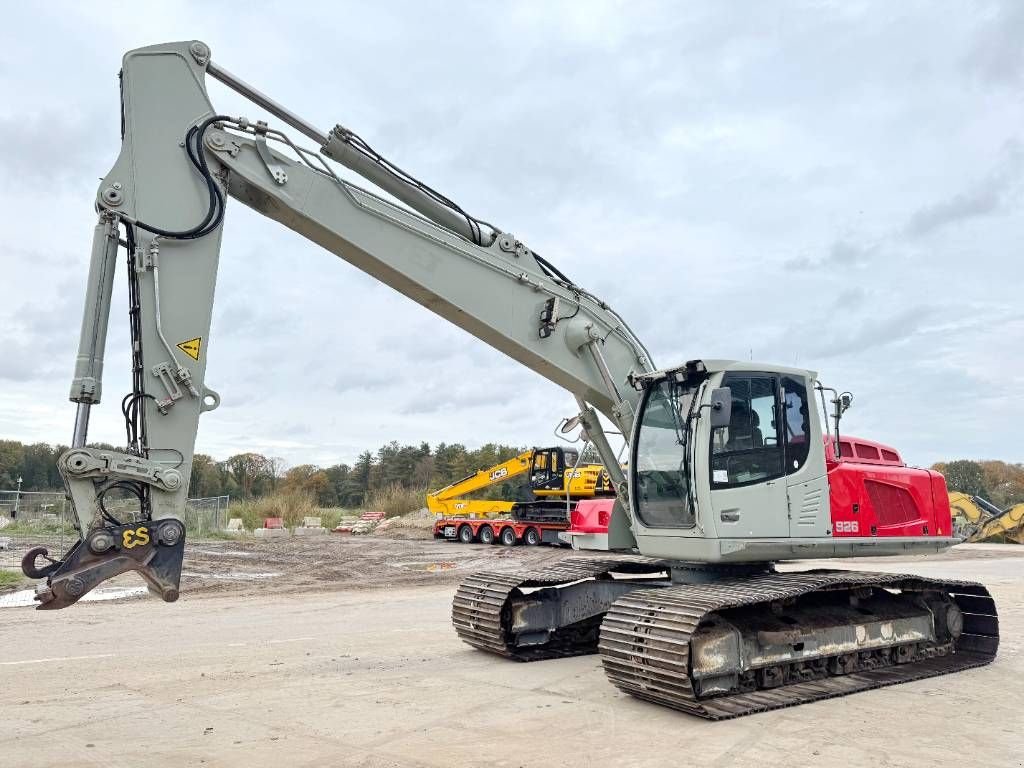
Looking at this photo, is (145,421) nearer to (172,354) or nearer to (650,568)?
(172,354)

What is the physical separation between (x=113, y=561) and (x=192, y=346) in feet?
5.11

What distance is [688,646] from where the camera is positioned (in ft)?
21.0

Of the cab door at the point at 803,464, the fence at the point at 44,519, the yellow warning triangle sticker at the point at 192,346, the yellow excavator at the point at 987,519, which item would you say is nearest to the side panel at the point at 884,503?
the cab door at the point at 803,464

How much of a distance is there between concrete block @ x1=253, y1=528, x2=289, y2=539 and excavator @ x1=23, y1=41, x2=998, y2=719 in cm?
2621

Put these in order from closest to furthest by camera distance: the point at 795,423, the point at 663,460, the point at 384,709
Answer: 1. the point at 384,709
2. the point at 663,460
3. the point at 795,423

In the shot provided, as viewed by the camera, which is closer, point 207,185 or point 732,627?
point 207,185

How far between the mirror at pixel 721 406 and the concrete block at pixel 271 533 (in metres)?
28.5

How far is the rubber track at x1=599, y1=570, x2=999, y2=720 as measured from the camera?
6.49 metres

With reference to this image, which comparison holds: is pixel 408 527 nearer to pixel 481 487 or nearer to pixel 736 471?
pixel 481 487

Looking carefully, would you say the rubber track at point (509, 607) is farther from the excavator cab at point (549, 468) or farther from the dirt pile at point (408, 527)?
the dirt pile at point (408, 527)

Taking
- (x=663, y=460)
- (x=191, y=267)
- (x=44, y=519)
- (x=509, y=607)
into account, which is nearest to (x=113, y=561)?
(x=191, y=267)

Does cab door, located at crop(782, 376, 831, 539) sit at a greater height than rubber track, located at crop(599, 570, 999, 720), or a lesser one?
greater

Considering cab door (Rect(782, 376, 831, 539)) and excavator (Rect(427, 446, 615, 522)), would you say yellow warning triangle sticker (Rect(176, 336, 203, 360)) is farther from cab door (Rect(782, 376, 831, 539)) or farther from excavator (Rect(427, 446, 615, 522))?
excavator (Rect(427, 446, 615, 522))

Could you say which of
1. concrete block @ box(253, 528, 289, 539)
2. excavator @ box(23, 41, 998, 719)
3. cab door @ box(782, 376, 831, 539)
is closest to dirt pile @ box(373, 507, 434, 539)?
concrete block @ box(253, 528, 289, 539)
